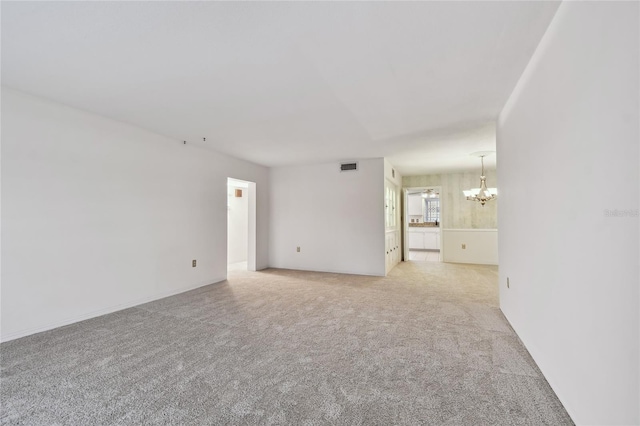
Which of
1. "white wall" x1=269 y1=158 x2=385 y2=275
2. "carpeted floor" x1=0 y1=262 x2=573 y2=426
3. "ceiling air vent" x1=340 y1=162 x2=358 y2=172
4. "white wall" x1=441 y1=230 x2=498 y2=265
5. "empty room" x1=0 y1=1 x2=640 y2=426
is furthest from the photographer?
"white wall" x1=441 y1=230 x2=498 y2=265

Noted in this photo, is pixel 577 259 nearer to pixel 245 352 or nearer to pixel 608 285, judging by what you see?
pixel 608 285

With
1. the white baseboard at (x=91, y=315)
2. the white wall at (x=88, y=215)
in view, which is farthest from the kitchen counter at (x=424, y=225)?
the white baseboard at (x=91, y=315)

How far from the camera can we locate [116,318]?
9.93 ft

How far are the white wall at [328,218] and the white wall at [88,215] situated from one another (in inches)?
79.6

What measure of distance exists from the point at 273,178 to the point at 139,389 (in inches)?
195

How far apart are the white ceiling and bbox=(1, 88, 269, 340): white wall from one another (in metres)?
0.34

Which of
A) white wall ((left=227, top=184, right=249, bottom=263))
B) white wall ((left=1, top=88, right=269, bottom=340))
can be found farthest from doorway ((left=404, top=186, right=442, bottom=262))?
white wall ((left=1, top=88, right=269, bottom=340))

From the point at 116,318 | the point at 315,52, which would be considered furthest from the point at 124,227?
the point at 315,52

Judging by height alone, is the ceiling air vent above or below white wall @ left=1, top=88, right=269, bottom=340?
above

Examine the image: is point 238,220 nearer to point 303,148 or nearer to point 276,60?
point 303,148

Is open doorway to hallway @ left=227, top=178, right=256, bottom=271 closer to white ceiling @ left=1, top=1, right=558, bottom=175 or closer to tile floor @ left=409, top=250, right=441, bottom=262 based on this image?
white ceiling @ left=1, top=1, right=558, bottom=175

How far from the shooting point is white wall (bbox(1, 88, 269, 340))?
101 inches

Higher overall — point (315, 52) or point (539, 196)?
point (315, 52)

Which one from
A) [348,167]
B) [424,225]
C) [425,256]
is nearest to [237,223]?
[348,167]
